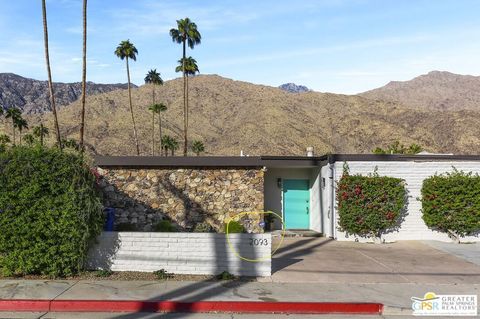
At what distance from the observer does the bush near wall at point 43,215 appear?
12.0 m

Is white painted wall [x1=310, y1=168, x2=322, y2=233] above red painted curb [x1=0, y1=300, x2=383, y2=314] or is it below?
above

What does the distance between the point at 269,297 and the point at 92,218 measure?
479 cm

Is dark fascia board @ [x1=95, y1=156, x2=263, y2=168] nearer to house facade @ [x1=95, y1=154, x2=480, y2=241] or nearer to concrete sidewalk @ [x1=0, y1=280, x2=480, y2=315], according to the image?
house facade @ [x1=95, y1=154, x2=480, y2=241]

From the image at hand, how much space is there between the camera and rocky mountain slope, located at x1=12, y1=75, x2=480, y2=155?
106 m

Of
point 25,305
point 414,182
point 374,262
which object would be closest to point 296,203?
point 414,182

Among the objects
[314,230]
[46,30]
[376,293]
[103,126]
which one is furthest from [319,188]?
[103,126]

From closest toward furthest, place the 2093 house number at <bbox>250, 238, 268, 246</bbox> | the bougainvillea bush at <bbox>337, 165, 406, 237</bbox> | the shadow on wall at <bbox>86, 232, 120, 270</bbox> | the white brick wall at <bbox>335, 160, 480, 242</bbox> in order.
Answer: the 2093 house number at <bbox>250, 238, 268, 246</bbox> < the shadow on wall at <bbox>86, 232, 120, 270</bbox> < the bougainvillea bush at <bbox>337, 165, 406, 237</bbox> < the white brick wall at <bbox>335, 160, 480, 242</bbox>

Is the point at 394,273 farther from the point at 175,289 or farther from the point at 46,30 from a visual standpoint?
the point at 46,30

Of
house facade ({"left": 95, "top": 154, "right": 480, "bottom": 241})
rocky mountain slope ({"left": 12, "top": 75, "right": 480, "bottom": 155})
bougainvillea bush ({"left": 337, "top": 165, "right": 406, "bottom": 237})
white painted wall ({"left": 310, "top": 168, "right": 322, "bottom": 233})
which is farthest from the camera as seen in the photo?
rocky mountain slope ({"left": 12, "top": 75, "right": 480, "bottom": 155})

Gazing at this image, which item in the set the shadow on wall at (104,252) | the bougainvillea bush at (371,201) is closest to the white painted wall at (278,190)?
the bougainvillea bush at (371,201)

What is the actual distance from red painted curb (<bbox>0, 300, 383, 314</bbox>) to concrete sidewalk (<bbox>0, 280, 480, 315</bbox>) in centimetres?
27

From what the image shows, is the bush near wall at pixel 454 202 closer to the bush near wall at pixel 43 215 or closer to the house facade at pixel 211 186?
the house facade at pixel 211 186

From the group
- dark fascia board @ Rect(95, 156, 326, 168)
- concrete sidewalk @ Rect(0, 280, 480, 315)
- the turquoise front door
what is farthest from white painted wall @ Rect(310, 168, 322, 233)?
concrete sidewalk @ Rect(0, 280, 480, 315)

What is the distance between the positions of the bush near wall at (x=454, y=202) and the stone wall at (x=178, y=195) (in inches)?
247
